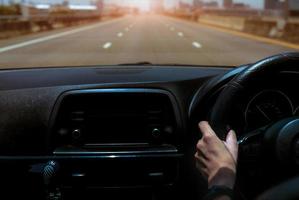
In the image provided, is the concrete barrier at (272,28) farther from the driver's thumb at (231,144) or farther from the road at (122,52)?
the driver's thumb at (231,144)

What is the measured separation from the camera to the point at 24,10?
4606 cm

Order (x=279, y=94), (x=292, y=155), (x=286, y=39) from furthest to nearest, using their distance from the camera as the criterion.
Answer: (x=286, y=39) < (x=279, y=94) < (x=292, y=155)

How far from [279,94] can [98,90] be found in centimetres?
111

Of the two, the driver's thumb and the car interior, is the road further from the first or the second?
the driver's thumb

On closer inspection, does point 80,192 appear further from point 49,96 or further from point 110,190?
point 49,96

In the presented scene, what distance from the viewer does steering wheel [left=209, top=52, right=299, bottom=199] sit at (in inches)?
98.7

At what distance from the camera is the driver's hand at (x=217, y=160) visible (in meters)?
2.23

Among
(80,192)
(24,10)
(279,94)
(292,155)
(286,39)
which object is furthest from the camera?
(24,10)

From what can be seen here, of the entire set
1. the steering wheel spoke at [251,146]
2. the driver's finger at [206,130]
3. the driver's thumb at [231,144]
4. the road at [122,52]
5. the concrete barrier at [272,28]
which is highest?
the driver's finger at [206,130]

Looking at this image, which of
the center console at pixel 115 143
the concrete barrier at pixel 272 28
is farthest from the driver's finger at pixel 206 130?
the concrete barrier at pixel 272 28

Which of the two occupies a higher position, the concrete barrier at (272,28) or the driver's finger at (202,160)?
the driver's finger at (202,160)

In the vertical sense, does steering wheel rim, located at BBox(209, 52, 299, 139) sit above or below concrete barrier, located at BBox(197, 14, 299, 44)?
above

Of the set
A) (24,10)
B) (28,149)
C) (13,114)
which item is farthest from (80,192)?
(24,10)

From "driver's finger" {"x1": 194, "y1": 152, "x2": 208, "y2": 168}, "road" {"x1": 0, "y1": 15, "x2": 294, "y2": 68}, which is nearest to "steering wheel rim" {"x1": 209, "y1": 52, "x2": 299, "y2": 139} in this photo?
"driver's finger" {"x1": 194, "y1": 152, "x2": 208, "y2": 168}
